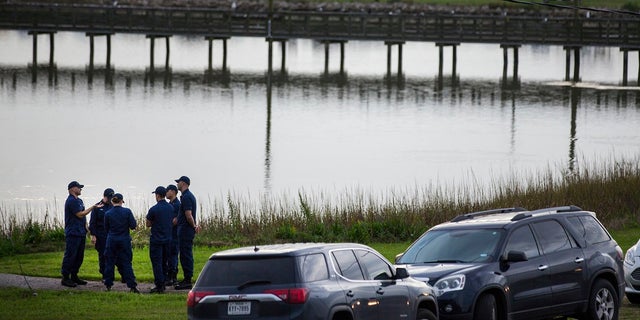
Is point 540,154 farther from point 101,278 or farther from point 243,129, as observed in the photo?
point 101,278

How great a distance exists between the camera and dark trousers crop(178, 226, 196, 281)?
70.3 feet

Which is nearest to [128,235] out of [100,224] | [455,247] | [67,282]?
[100,224]

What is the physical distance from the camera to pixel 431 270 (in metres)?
16.7

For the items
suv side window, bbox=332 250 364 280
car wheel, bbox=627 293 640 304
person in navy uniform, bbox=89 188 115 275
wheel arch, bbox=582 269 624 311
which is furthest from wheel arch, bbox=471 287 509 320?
person in navy uniform, bbox=89 188 115 275

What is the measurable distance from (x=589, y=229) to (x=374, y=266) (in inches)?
183

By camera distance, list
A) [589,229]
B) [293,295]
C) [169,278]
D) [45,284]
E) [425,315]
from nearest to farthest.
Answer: [293,295] → [425,315] → [589,229] → [45,284] → [169,278]

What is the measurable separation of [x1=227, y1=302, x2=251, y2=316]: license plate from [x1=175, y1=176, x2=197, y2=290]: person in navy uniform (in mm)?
7830

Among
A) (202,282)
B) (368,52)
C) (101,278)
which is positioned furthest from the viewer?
(368,52)

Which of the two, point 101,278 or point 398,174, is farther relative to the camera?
point 398,174

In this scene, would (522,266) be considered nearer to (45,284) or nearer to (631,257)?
(631,257)

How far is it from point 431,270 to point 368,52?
110m

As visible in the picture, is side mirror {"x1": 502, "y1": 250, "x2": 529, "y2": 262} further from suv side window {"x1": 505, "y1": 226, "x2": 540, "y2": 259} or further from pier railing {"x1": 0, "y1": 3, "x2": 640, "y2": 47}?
pier railing {"x1": 0, "y1": 3, "x2": 640, "y2": 47}

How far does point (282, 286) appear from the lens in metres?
13.4

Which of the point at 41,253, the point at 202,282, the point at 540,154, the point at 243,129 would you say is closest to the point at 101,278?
the point at 41,253
